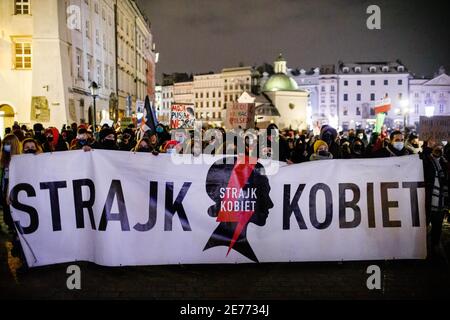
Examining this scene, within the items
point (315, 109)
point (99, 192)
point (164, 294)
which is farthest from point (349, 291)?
point (315, 109)

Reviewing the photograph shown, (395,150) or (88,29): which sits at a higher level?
(88,29)

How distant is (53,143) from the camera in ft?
43.2

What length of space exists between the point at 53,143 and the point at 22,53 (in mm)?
15462

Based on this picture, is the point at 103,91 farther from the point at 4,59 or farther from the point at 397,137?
the point at 397,137

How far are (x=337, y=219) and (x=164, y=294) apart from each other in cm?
278

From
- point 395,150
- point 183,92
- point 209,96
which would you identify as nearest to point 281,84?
point 209,96

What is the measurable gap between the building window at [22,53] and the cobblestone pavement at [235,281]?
21171 millimetres

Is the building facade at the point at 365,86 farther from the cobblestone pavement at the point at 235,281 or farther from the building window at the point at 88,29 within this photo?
the cobblestone pavement at the point at 235,281

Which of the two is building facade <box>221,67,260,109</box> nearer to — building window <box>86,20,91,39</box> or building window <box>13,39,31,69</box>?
building window <box>86,20,91,39</box>

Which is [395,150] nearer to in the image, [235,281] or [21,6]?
[235,281]

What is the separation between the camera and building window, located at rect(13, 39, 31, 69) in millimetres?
26250

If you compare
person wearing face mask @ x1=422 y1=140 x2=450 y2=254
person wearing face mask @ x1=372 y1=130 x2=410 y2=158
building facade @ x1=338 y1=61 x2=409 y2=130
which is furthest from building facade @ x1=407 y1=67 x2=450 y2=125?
person wearing face mask @ x1=422 y1=140 x2=450 y2=254
